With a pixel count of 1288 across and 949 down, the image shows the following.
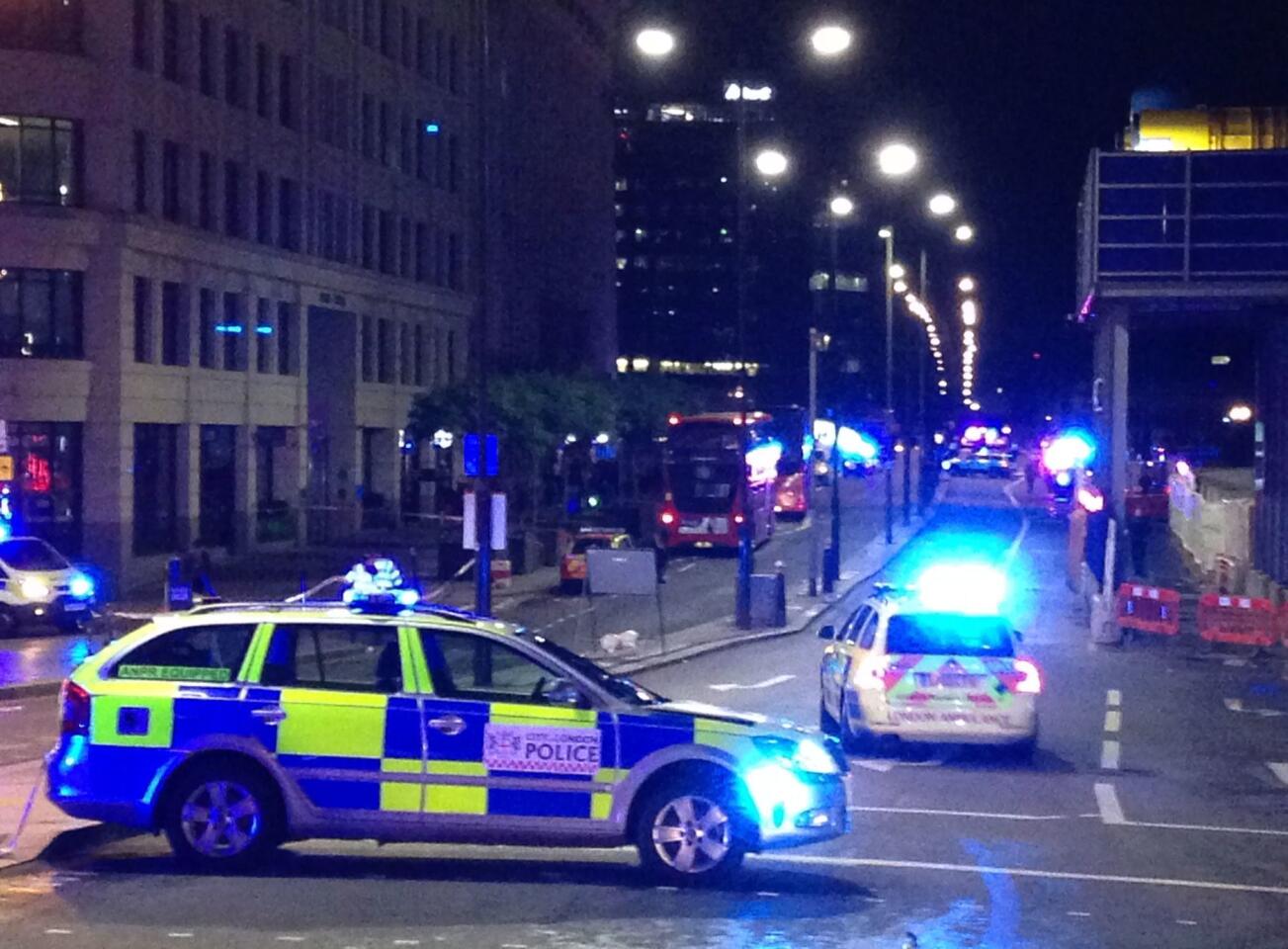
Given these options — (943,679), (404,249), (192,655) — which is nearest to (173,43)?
(404,249)

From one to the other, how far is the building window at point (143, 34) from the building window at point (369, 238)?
16497 millimetres

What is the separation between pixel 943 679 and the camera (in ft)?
58.5

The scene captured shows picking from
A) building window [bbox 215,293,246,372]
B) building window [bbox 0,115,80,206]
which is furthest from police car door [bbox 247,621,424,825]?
building window [bbox 215,293,246,372]

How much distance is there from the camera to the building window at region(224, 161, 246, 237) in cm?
5194

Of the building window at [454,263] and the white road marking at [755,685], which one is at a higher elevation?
the building window at [454,263]

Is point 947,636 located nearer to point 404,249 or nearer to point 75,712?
point 75,712

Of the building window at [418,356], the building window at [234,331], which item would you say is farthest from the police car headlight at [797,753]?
the building window at [418,356]

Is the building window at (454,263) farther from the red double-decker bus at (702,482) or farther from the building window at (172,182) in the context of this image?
the building window at (172,182)

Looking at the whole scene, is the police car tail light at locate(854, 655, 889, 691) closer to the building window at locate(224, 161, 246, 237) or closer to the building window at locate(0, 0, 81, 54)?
the building window at locate(0, 0, 81, 54)

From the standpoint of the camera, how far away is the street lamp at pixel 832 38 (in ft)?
93.1

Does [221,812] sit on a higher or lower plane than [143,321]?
lower

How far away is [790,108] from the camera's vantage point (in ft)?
593

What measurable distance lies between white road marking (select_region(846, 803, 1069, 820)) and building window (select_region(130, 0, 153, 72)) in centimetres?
3572

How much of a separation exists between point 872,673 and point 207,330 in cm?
3592
